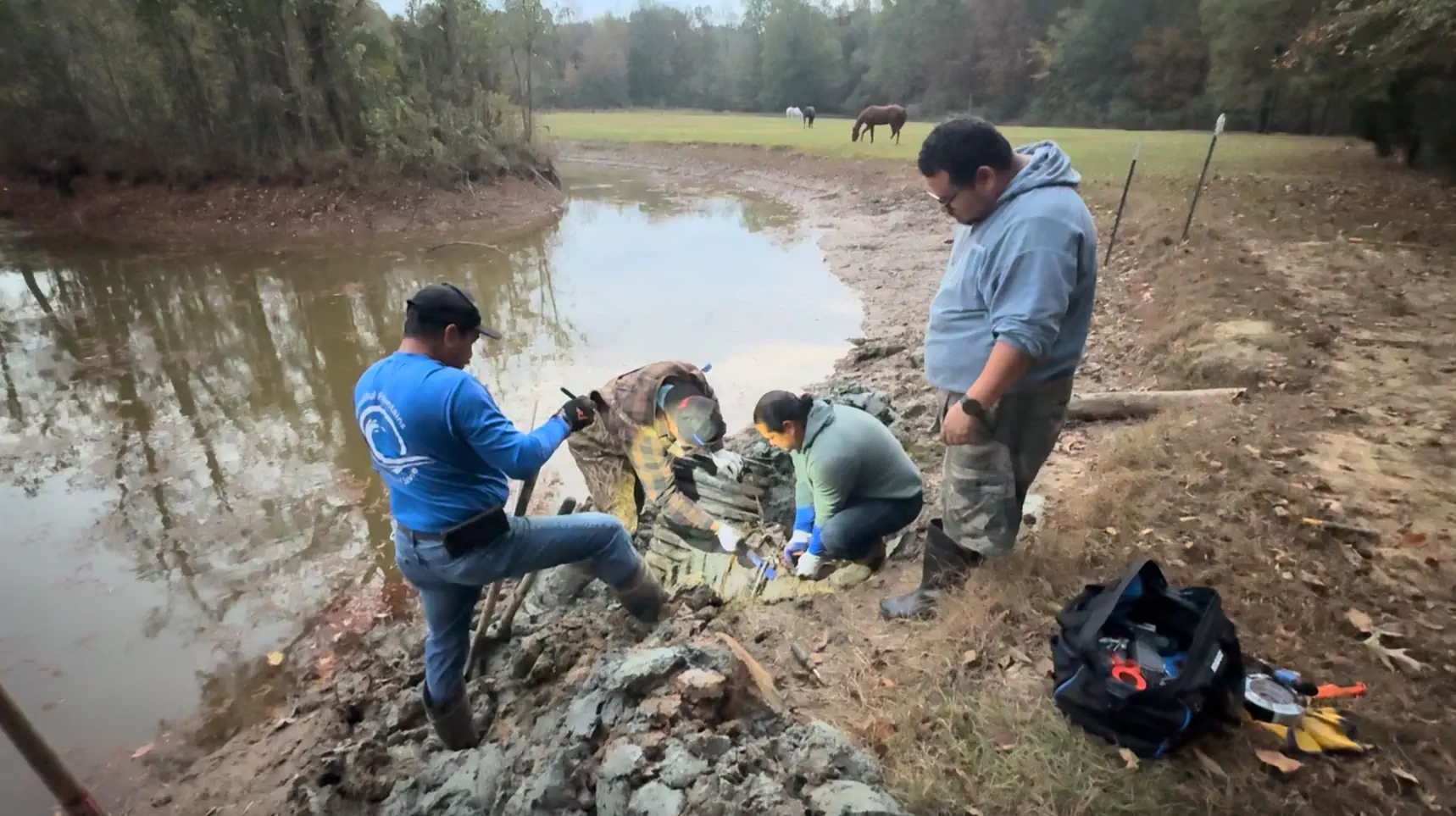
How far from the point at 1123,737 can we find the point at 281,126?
21272 mm

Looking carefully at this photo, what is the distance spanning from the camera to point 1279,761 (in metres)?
2.21

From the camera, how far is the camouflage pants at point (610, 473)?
16.7 ft

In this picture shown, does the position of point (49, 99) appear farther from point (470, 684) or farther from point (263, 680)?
point (470, 684)

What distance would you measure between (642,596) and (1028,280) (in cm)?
224

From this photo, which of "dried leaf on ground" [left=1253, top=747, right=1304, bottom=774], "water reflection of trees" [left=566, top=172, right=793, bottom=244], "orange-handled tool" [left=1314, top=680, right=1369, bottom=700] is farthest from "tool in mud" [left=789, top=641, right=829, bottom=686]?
"water reflection of trees" [left=566, top=172, right=793, bottom=244]

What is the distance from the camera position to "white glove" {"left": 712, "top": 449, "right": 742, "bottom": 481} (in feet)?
16.0

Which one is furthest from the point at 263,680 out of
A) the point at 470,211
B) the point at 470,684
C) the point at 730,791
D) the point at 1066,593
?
the point at 470,211

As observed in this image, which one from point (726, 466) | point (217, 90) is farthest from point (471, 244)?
point (726, 466)

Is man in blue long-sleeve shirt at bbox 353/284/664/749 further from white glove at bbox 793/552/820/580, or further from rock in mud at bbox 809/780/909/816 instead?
rock in mud at bbox 809/780/909/816

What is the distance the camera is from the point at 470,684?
12.6ft

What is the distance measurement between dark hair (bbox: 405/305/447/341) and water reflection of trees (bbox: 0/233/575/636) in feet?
10.2

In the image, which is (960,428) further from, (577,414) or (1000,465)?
(577,414)

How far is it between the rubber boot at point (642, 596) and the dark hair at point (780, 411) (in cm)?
92

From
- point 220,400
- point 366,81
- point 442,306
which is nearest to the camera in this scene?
point 442,306
